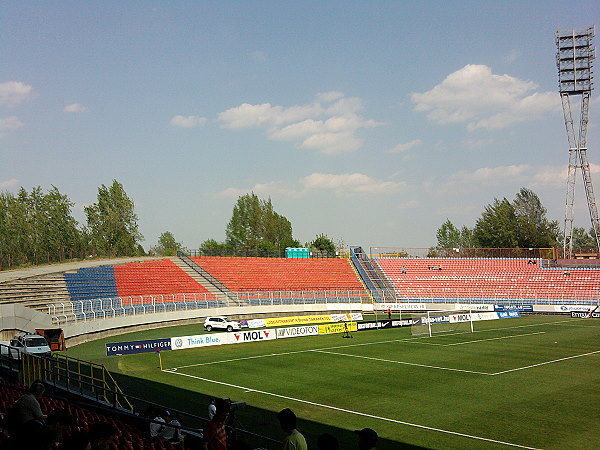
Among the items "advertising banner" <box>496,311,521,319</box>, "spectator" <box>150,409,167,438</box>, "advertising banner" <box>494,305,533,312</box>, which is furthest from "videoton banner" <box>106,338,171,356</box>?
"advertising banner" <box>494,305,533,312</box>

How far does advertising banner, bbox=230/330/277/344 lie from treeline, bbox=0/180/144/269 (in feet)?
189

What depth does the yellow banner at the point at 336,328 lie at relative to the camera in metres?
45.4

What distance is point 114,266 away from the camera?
61375 mm

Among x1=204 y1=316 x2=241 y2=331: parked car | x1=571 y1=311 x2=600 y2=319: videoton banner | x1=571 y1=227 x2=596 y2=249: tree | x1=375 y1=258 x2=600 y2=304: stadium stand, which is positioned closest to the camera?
x1=204 y1=316 x2=241 y2=331: parked car

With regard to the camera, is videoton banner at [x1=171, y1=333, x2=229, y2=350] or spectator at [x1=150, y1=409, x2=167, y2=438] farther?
videoton banner at [x1=171, y1=333, x2=229, y2=350]

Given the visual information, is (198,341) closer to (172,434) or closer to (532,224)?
(172,434)

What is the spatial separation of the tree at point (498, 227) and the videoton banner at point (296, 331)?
82.3m

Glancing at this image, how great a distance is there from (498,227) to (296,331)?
86.0 meters

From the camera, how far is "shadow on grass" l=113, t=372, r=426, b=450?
1634 centimetres

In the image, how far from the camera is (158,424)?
12.4 m

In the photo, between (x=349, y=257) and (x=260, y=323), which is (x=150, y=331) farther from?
(x=349, y=257)

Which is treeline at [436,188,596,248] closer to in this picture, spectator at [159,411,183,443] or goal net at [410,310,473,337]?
goal net at [410,310,473,337]

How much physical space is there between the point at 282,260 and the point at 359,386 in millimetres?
54302

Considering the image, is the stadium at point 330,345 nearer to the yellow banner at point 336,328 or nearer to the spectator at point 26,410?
the yellow banner at point 336,328
